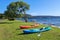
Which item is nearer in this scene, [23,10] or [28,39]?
[28,39]

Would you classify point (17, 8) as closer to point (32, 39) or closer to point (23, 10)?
point (23, 10)

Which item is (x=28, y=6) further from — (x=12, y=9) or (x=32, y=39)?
(x=32, y=39)

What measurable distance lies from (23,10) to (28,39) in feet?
114

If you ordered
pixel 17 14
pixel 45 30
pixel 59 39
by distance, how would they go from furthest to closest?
pixel 17 14 → pixel 45 30 → pixel 59 39

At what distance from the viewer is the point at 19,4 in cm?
5528

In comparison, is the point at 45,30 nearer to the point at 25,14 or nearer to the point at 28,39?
Answer: the point at 28,39

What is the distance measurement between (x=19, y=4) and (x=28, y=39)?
34.8 meters

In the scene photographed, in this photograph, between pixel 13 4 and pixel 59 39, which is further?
pixel 13 4

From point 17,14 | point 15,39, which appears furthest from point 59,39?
point 17,14

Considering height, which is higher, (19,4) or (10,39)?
(19,4)

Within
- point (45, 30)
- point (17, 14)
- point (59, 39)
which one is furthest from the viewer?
point (17, 14)

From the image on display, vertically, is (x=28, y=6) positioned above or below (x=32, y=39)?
above

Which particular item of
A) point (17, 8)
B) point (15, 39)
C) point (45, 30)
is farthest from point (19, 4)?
point (15, 39)

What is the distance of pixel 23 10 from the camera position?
55.8m
